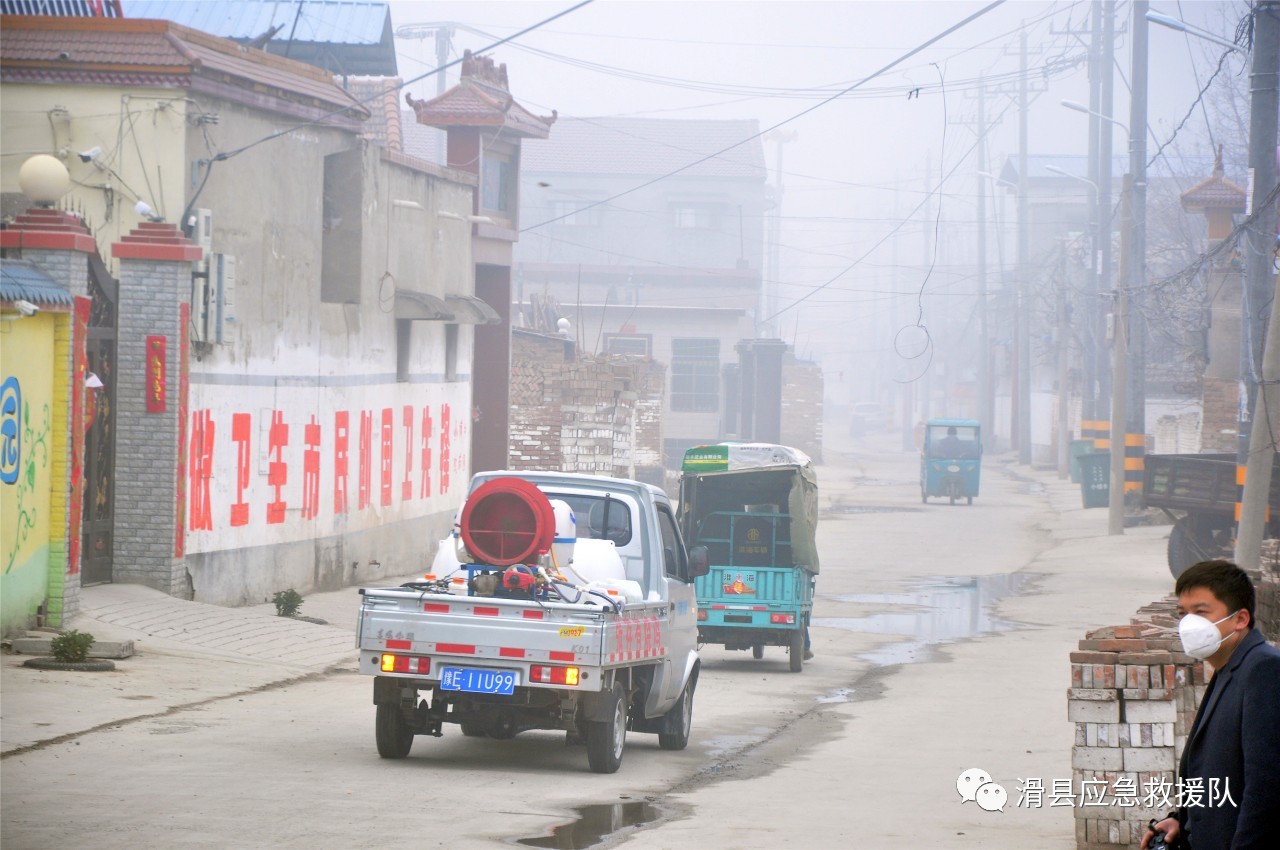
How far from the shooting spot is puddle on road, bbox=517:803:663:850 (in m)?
8.13

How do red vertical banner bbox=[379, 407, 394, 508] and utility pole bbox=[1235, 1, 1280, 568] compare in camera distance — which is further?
red vertical banner bbox=[379, 407, 394, 508]

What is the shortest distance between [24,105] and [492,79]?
14.0 metres

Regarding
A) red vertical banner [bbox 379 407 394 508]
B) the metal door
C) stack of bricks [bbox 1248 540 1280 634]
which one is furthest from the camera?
red vertical banner [bbox 379 407 394 508]

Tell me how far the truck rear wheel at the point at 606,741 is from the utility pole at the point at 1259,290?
887 cm

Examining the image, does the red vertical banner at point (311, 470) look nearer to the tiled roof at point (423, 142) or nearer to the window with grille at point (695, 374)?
the window with grille at point (695, 374)

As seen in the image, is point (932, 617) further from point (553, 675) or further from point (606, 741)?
point (553, 675)

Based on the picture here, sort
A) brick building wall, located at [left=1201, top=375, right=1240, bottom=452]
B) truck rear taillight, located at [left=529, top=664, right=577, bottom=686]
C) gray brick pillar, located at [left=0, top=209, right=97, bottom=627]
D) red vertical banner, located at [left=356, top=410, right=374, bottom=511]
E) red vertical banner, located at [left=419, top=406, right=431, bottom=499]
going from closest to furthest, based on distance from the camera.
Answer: truck rear taillight, located at [left=529, top=664, right=577, bottom=686] → gray brick pillar, located at [left=0, top=209, right=97, bottom=627] → red vertical banner, located at [left=356, top=410, right=374, bottom=511] → red vertical banner, located at [left=419, top=406, right=431, bottom=499] → brick building wall, located at [left=1201, top=375, right=1240, bottom=452]

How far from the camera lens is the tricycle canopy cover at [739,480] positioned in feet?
60.0

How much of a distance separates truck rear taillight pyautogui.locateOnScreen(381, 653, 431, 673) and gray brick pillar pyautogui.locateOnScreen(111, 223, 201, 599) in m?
7.50

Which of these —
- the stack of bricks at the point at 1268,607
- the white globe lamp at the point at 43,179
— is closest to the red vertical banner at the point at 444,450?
the white globe lamp at the point at 43,179

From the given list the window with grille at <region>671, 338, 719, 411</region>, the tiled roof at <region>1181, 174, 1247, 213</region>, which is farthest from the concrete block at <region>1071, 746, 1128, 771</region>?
the window with grille at <region>671, 338, 719, 411</region>

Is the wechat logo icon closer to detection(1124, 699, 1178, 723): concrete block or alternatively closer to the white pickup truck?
detection(1124, 699, 1178, 723): concrete block

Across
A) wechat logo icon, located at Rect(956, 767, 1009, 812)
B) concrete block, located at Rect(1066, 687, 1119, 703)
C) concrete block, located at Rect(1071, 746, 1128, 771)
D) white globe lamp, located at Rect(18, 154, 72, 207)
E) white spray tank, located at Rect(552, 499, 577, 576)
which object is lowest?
wechat logo icon, located at Rect(956, 767, 1009, 812)

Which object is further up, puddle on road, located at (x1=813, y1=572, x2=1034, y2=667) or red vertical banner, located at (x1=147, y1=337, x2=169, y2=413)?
red vertical banner, located at (x1=147, y1=337, x2=169, y2=413)
